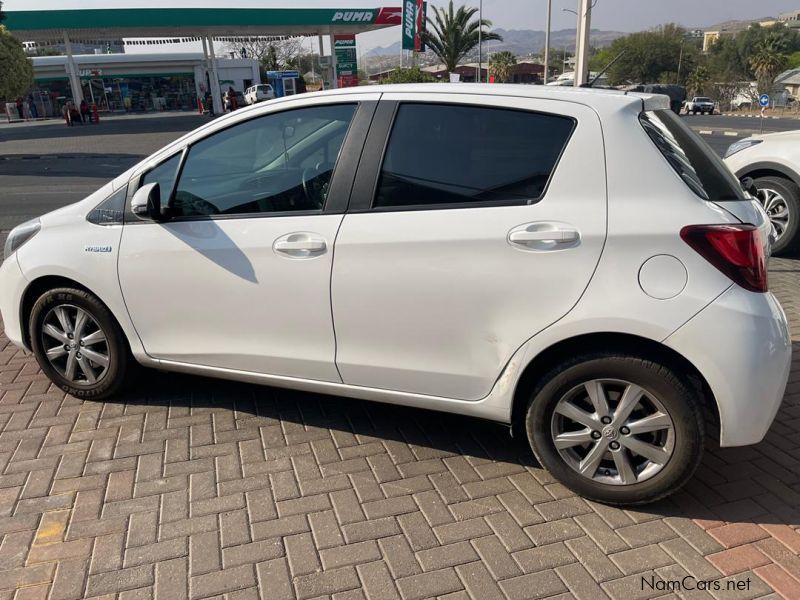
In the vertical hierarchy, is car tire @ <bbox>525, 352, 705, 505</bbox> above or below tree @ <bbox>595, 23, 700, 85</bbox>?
below

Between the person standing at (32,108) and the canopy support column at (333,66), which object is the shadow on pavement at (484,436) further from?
the person standing at (32,108)

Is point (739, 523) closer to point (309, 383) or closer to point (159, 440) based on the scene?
point (309, 383)

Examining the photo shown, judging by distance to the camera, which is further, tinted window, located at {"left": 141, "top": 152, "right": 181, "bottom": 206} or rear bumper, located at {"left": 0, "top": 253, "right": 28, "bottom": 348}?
rear bumper, located at {"left": 0, "top": 253, "right": 28, "bottom": 348}

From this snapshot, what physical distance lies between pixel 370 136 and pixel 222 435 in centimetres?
178

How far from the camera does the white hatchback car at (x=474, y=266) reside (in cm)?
253

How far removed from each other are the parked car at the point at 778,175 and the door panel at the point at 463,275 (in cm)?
504

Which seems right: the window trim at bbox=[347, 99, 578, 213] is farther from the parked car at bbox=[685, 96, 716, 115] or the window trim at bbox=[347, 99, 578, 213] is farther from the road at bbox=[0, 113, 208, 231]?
the parked car at bbox=[685, 96, 716, 115]

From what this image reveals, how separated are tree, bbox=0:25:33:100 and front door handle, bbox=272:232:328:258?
21.6m

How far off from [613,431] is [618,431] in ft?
0.07

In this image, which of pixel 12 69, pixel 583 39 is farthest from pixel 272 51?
pixel 583 39

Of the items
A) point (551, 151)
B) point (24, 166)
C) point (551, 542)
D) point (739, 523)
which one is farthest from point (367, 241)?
point (24, 166)

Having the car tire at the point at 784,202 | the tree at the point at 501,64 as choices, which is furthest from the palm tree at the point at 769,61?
the car tire at the point at 784,202

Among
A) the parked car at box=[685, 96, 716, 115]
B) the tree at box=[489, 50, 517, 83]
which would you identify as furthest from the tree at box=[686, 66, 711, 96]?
the parked car at box=[685, 96, 716, 115]

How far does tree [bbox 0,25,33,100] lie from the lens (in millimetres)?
19969
